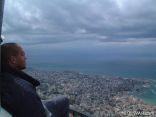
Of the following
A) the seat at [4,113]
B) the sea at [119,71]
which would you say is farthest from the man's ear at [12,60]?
the sea at [119,71]

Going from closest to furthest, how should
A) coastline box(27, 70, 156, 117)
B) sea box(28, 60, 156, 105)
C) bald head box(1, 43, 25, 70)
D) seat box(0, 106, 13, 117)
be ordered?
seat box(0, 106, 13, 117) → bald head box(1, 43, 25, 70) → coastline box(27, 70, 156, 117) → sea box(28, 60, 156, 105)

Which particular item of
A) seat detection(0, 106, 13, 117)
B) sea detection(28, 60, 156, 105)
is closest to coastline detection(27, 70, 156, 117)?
seat detection(0, 106, 13, 117)

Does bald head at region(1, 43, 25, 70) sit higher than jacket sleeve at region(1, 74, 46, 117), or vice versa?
bald head at region(1, 43, 25, 70)

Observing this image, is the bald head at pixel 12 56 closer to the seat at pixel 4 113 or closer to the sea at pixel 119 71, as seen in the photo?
the seat at pixel 4 113

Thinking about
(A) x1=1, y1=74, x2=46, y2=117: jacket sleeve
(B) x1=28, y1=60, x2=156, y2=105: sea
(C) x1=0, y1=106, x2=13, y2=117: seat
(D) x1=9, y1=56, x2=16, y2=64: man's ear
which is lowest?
(B) x1=28, y1=60, x2=156, y2=105: sea

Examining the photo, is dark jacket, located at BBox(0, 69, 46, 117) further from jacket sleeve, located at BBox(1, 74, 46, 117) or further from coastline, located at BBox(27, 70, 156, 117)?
coastline, located at BBox(27, 70, 156, 117)

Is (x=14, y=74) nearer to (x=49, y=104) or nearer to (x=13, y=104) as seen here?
(x=13, y=104)

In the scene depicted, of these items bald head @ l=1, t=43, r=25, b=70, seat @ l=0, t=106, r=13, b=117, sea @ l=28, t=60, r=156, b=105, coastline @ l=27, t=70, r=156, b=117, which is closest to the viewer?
seat @ l=0, t=106, r=13, b=117

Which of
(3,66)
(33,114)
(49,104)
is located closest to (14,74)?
(3,66)
